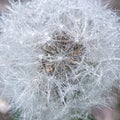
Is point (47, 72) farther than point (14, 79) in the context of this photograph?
No

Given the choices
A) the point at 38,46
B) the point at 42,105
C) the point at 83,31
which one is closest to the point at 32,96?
the point at 42,105

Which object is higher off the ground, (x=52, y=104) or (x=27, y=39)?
(x=27, y=39)

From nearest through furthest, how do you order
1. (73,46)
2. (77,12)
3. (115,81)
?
(73,46) → (77,12) → (115,81)

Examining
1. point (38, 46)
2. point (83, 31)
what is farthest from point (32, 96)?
point (83, 31)

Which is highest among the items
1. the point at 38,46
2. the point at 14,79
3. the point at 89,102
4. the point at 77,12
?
the point at 77,12

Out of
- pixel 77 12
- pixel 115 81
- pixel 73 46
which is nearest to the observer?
pixel 73 46

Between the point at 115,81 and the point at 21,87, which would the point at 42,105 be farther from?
the point at 115,81

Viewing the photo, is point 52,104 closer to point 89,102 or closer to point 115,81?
point 89,102
